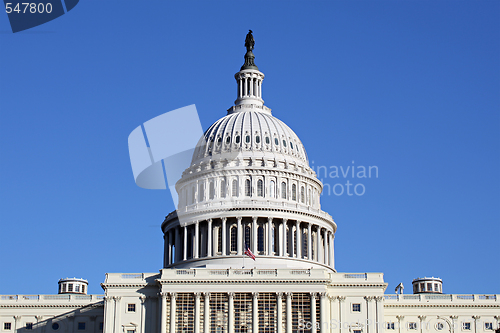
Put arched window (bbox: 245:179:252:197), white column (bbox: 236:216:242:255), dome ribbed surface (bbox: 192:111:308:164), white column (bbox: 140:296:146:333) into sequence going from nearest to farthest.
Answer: white column (bbox: 140:296:146:333)
white column (bbox: 236:216:242:255)
arched window (bbox: 245:179:252:197)
dome ribbed surface (bbox: 192:111:308:164)

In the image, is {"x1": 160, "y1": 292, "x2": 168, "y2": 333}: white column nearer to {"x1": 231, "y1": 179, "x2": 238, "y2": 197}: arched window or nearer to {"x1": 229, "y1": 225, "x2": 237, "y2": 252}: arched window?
{"x1": 229, "y1": 225, "x2": 237, "y2": 252}: arched window

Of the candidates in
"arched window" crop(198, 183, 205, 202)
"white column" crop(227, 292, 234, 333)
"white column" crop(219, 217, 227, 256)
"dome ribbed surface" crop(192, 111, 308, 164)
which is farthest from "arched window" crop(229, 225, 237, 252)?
"white column" crop(227, 292, 234, 333)

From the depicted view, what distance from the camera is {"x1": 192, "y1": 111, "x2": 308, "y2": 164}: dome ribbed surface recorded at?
434 ft

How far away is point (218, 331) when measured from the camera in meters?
104

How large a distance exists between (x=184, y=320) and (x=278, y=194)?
2925cm

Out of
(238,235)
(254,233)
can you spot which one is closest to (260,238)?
(254,233)

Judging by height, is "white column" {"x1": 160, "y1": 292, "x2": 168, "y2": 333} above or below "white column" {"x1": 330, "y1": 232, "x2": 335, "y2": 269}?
below

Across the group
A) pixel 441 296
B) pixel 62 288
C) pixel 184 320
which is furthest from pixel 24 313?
pixel 441 296

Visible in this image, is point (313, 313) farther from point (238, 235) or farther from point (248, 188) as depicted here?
point (248, 188)

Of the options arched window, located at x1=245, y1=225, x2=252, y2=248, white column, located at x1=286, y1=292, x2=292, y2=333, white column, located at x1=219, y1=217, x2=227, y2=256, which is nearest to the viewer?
white column, located at x1=286, y1=292, x2=292, y2=333

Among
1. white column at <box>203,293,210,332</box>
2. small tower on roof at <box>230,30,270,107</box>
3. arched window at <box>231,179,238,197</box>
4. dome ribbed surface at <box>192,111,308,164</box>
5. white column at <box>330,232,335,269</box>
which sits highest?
small tower on roof at <box>230,30,270,107</box>

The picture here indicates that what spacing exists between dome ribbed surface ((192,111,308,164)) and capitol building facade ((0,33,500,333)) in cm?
19

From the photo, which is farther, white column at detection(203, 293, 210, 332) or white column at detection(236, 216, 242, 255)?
white column at detection(236, 216, 242, 255)

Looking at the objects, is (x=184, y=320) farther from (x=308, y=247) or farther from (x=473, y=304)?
(x=473, y=304)
